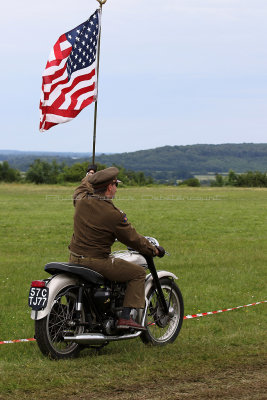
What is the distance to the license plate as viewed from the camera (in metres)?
6.66

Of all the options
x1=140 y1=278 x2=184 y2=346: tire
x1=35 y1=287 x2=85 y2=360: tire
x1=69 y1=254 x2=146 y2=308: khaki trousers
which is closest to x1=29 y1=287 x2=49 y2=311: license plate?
x1=35 y1=287 x2=85 y2=360: tire

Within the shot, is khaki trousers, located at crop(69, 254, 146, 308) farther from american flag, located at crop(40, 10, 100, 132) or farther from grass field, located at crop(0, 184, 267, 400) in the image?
american flag, located at crop(40, 10, 100, 132)

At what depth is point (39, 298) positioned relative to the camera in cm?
670

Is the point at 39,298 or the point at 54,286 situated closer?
the point at 39,298

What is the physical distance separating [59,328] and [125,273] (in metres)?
0.90

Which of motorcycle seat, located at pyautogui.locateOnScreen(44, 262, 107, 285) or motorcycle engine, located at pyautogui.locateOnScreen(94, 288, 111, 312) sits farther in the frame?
motorcycle engine, located at pyautogui.locateOnScreen(94, 288, 111, 312)

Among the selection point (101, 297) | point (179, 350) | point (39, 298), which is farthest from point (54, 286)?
point (179, 350)

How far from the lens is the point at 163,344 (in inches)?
309

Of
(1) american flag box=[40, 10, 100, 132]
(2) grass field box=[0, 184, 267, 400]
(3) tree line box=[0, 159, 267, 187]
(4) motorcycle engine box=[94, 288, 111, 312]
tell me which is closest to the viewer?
(2) grass field box=[0, 184, 267, 400]

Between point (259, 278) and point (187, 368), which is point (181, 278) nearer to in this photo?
point (259, 278)

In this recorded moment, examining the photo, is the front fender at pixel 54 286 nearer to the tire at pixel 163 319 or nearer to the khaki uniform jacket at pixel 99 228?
the khaki uniform jacket at pixel 99 228

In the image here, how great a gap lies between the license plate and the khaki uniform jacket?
701 millimetres

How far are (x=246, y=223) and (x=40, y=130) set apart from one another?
19355mm

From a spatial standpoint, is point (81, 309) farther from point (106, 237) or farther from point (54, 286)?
point (106, 237)
